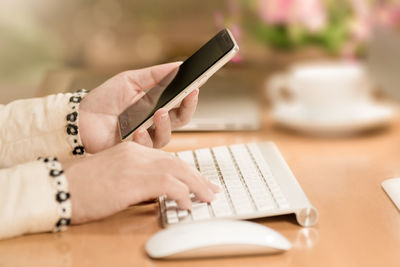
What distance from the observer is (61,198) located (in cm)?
67

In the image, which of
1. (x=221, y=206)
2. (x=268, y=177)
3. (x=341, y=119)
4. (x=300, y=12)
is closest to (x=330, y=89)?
(x=341, y=119)

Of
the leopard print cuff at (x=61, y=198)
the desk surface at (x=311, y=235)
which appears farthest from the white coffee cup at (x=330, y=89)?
the leopard print cuff at (x=61, y=198)

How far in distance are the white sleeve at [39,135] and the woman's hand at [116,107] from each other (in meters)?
0.02

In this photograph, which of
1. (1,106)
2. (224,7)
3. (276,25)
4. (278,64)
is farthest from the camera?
(224,7)

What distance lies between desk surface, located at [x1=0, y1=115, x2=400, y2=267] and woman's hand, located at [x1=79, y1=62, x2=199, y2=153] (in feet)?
0.59

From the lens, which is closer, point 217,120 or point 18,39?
point 217,120

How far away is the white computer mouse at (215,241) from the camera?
596 mm

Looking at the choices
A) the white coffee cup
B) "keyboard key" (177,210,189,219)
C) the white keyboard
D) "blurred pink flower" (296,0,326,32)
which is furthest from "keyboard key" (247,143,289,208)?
"blurred pink flower" (296,0,326,32)

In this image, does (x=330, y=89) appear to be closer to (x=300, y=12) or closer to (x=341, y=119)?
(x=341, y=119)

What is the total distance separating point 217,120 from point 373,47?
33 centimetres

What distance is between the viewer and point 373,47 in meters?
1.11

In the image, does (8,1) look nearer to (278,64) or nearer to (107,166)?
(278,64)

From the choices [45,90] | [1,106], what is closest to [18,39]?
[45,90]

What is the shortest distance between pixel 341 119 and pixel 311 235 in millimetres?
433
